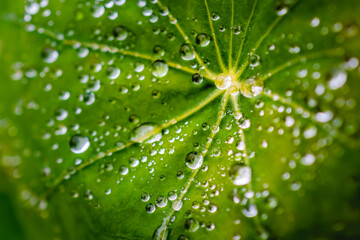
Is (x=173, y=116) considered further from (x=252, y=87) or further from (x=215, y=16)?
(x=215, y=16)

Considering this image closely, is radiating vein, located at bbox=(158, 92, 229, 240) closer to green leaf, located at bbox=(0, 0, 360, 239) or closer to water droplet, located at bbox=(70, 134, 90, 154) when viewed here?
green leaf, located at bbox=(0, 0, 360, 239)

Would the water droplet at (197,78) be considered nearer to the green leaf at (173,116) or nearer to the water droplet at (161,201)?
the green leaf at (173,116)

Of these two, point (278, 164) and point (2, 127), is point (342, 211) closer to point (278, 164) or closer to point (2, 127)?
point (278, 164)

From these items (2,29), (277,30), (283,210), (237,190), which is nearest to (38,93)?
(2,29)

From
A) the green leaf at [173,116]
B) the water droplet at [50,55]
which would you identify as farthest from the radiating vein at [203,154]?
the water droplet at [50,55]

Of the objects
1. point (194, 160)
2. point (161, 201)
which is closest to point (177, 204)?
point (161, 201)

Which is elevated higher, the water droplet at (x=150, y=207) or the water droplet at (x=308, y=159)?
the water droplet at (x=308, y=159)
